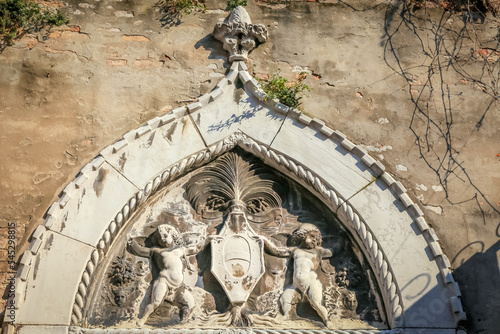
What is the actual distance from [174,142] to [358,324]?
2.13m

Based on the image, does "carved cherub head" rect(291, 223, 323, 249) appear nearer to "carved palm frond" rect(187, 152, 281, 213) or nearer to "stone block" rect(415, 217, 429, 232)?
"carved palm frond" rect(187, 152, 281, 213)

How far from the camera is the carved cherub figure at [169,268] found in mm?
5820

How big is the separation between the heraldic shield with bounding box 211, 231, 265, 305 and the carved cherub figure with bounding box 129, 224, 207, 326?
0.68 ft

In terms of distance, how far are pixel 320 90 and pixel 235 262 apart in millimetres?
1753

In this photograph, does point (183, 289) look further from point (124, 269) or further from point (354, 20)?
point (354, 20)

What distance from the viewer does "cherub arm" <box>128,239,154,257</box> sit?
6020 millimetres

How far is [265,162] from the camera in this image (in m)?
6.40

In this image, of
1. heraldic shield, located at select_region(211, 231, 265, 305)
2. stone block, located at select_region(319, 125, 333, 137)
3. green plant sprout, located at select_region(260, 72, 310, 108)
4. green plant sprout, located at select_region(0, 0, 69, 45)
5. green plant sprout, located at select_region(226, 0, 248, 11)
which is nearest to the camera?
heraldic shield, located at select_region(211, 231, 265, 305)

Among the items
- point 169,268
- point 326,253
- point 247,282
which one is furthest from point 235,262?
point 326,253

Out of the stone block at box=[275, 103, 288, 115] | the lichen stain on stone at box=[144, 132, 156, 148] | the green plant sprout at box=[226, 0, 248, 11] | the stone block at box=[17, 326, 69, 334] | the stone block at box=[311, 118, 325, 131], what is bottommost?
the stone block at box=[17, 326, 69, 334]

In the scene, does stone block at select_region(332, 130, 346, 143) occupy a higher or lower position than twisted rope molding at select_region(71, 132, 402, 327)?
higher

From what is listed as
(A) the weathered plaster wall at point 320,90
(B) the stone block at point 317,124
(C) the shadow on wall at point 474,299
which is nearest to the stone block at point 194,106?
(A) the weathered plaster wall at point 320,90

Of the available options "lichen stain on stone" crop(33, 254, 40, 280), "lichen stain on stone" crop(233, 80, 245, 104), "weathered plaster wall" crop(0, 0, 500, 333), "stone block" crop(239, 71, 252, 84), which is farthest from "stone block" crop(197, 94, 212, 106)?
"lichen stain on stone" crop(33, 254, 40, 280)

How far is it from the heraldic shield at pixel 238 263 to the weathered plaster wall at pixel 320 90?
1.27 m
